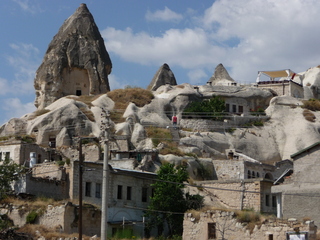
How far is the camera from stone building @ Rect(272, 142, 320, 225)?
36.6 meters

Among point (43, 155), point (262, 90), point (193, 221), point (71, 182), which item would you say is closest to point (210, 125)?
point (262, 90)

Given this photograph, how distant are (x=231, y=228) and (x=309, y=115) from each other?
41.8 meters

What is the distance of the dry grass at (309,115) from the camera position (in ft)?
242

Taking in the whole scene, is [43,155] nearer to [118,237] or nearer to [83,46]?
[118,237]

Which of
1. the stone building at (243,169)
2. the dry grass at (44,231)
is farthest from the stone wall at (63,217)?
the stone building at (243,169)

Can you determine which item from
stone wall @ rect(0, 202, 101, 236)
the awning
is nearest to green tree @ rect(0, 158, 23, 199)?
stone wall @ rect(0, 202, 101, 236)

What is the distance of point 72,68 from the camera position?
86.4 meters

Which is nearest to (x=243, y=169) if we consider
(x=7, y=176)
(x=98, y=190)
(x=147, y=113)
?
(x=98, y=190)

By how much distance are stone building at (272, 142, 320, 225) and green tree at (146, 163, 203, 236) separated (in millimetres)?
7424

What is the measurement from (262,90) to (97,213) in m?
42.4

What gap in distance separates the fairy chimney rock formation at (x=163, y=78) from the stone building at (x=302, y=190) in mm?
59236

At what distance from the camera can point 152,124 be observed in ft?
226

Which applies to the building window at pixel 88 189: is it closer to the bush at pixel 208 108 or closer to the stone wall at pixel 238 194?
the stone wall at pixel 238 194

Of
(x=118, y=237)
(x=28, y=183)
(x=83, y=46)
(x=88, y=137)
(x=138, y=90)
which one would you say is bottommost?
(x=118, y=237)
